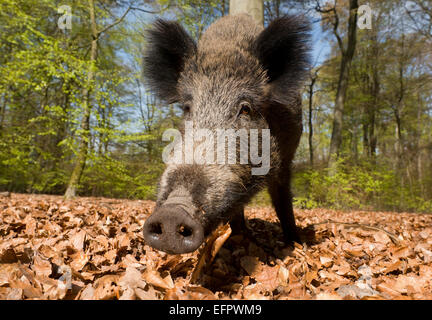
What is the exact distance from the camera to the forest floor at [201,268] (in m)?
1.58

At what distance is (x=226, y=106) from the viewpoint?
2.53m

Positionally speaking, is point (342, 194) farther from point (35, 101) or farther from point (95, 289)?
point (35, 101)

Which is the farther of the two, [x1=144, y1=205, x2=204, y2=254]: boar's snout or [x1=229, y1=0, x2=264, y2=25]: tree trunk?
[x1=229, y1=0, x2=264, y2=25]: tree trunk

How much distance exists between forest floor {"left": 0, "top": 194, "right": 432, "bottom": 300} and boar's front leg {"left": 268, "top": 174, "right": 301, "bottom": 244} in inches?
10.6

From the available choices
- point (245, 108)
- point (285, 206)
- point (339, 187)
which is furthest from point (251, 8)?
point (339, 187)

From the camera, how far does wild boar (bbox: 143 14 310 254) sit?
5.27 feet

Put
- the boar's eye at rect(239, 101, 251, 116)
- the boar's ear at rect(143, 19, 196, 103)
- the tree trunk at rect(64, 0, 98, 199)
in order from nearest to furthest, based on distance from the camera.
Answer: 1. the boar's eye at rect(239, 101, 251, 116)
2. the boar's ear at rect(143, 19, 196, 103)
3. the tree trunk at rect(64, 0, 98, 199)

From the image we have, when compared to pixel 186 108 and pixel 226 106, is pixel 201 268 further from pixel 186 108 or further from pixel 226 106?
pixel 186 108

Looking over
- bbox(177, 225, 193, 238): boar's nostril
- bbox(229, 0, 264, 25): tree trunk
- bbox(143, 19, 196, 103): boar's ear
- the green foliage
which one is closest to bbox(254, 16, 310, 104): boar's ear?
bbox(143, 19, 196, 103): boar's ear

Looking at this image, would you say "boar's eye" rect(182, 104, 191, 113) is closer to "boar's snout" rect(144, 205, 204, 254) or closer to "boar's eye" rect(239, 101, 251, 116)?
"boar's eye" rect(239, 101, 251, 116)

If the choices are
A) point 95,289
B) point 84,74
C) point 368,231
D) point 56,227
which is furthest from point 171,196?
point 84,74

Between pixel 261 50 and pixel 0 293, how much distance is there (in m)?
3.03

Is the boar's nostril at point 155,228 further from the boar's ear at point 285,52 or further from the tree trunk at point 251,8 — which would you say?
the tree trunk at point 251,8
